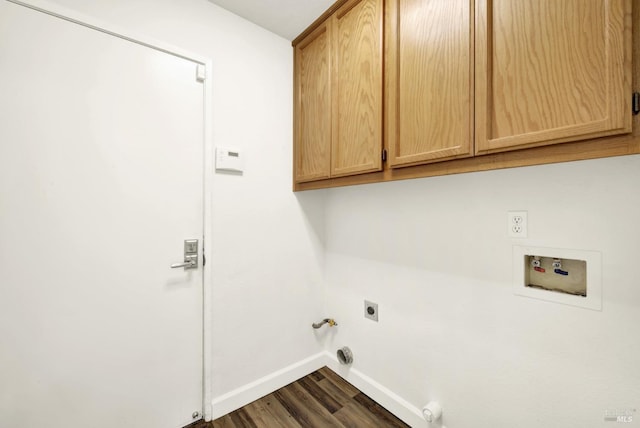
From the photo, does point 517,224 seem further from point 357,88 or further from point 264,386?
point 264,386

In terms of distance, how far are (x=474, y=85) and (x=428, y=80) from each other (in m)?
0.19

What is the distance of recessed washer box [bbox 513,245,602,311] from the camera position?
3.01 feet

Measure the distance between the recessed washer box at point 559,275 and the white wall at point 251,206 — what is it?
1.25m

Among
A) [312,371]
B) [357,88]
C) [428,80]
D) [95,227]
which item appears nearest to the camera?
[428,80]

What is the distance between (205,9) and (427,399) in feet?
8.13

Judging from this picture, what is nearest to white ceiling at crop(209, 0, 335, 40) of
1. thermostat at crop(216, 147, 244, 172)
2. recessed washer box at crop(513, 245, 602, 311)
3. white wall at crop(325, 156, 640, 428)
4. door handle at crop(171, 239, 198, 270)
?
thermostat at crop(216, 147, 244, 172)

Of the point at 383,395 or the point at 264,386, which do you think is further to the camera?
the point at 264,386

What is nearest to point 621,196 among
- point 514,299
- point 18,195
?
point 514,299

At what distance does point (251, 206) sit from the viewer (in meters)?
1.62

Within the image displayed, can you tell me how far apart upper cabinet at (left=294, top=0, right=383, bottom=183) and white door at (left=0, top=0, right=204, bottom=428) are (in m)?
0.66

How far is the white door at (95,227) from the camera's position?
1.01 meters

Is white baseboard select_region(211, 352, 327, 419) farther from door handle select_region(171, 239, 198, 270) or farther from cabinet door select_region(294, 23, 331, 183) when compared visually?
cabinet door select_region(294, 23, 331, 183)

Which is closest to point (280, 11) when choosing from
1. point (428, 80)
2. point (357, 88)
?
point (357, 88)

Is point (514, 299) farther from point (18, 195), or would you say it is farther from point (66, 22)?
point (66, 22)
